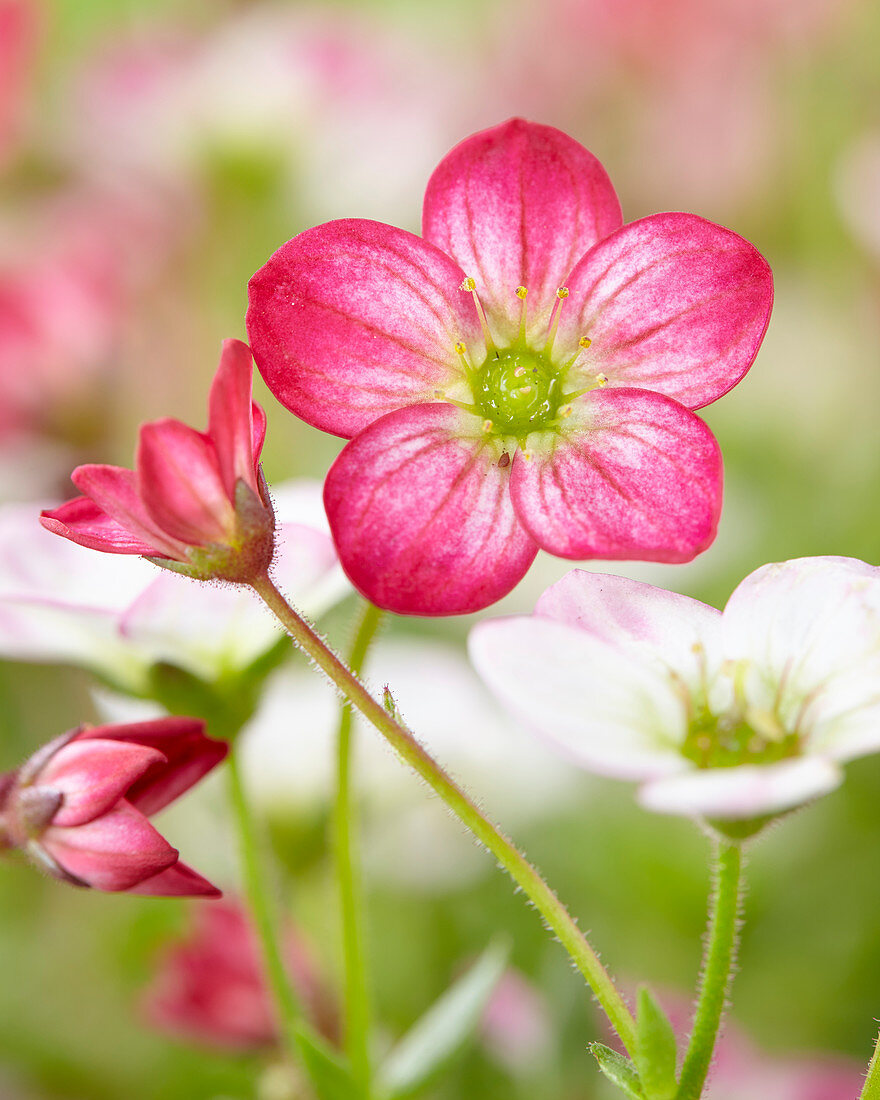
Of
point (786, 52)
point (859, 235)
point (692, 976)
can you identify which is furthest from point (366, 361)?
point (786, 52)

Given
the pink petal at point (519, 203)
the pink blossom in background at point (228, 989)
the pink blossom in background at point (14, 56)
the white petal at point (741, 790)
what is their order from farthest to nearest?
the pink blossom in background at point (14, 56) < the pink blossom in background at point (228, 989) < the pink petal at point (519, 203) < the white petal at point (741, 790)

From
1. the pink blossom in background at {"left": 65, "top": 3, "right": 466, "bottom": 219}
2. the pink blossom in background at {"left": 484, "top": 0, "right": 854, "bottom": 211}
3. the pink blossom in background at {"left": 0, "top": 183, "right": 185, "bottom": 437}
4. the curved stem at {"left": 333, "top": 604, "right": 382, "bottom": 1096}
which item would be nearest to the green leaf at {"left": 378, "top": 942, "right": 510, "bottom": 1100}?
the curved stem at {"left": 333, "top": 604, "right": 382, "bottom": 1096}

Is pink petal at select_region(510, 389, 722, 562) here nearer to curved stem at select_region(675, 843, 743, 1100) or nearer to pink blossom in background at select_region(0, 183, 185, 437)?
curved stem at select_region(675, 843, 743, 1100)

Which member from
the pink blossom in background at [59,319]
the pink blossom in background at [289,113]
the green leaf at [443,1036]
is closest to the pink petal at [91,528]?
the green leaf at [443,1036]

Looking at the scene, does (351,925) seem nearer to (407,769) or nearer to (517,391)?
(517,391)

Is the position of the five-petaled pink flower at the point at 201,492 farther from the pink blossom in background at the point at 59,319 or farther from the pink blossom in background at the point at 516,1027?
the pink blossom in background at the point at 59,319

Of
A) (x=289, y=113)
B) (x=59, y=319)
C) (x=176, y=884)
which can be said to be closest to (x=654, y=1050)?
(x=176, y=884)
